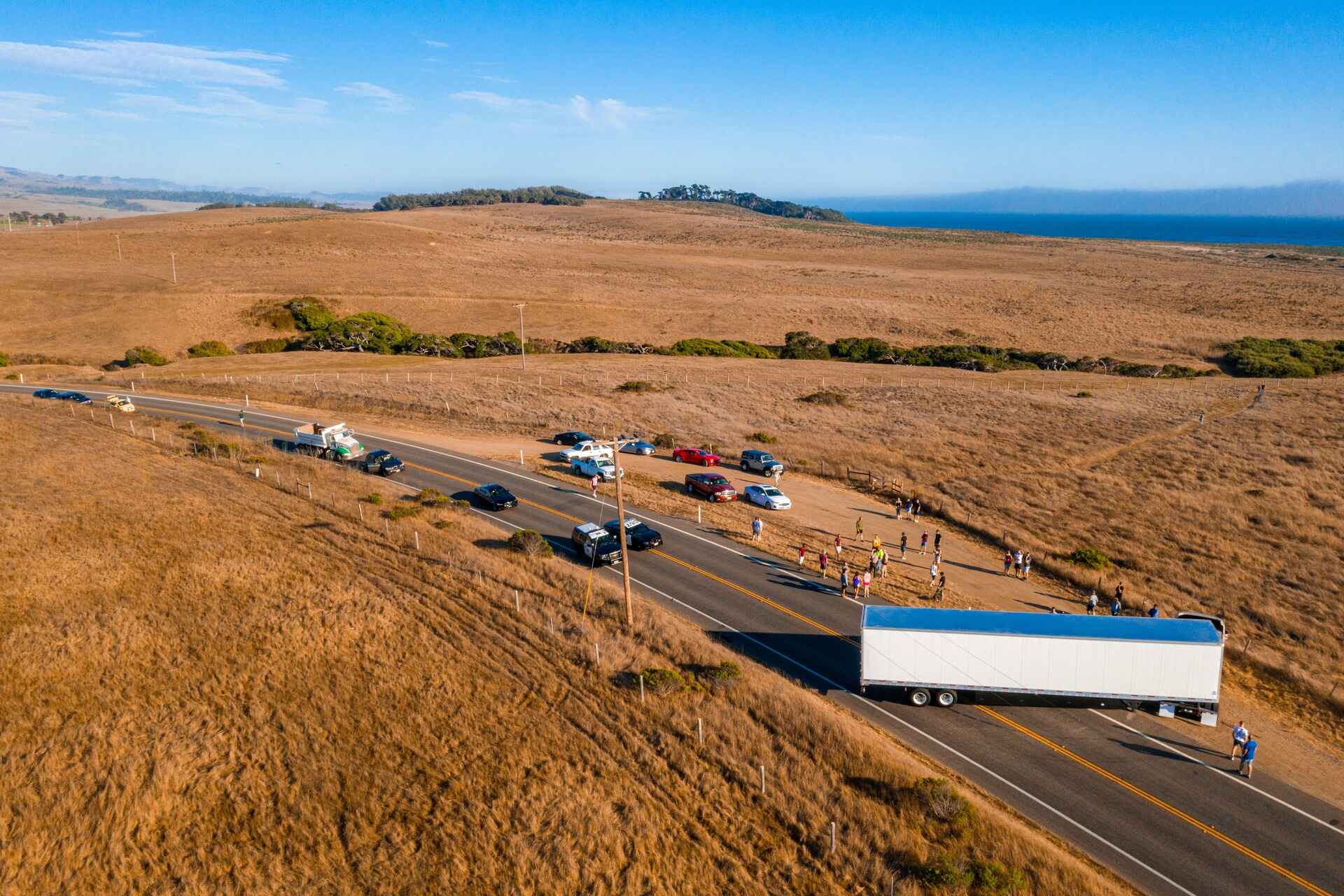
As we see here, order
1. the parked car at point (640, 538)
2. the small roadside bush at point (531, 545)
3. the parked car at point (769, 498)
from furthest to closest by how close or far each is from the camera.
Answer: the parked car at point (769, 498) < the parked car at point (640, 538) < the small roadside bush at point (531, 545)

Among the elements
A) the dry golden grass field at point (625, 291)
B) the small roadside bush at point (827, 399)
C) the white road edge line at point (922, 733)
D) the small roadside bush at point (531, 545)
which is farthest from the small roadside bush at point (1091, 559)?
the dry golden grass field at point (625, 291)

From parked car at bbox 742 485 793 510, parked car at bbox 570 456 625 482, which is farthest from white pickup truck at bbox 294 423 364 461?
parked car at bbox 742 485 793 510

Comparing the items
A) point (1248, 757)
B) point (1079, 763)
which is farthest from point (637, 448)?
point (1248, 757)

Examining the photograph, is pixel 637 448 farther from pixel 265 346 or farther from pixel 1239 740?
pixel 265 346

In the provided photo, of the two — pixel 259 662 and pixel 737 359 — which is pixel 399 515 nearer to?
pixel 259 662

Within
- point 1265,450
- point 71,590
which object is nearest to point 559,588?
point 71,590

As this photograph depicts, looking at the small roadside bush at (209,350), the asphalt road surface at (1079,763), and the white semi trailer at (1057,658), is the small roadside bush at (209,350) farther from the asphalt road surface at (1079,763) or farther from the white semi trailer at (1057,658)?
the white semi trailer at (1057,658)
